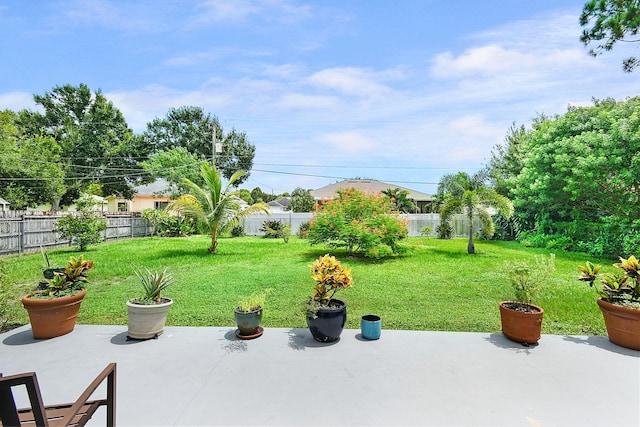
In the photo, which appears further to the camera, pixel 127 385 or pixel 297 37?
pixel 297 37

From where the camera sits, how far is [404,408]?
8.48 feet

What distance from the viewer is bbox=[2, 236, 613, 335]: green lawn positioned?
4957 millimetres

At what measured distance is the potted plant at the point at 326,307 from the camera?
12.5 ft

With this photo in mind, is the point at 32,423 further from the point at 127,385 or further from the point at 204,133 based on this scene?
the point at 204,133

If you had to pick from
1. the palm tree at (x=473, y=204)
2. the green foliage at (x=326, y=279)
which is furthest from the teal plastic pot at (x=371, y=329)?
the palm tree at (x=473, y=204)

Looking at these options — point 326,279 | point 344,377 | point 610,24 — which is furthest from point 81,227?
point 610,24

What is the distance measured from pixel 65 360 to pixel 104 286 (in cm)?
424

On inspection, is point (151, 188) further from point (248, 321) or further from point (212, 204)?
point (248, 321)

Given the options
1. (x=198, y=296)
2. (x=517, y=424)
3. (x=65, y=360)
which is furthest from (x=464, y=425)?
(x=198, y=296)

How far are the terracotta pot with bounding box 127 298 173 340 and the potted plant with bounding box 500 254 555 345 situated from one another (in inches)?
170

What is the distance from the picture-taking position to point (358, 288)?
6938 millimetres

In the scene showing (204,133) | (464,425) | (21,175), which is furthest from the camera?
(204,133)

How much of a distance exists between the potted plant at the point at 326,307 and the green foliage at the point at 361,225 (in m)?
6.07

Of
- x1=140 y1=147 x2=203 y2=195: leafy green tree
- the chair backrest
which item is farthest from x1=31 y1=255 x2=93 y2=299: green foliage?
x1=140 y1=147 x2=203 y2=195: leafy green tree
